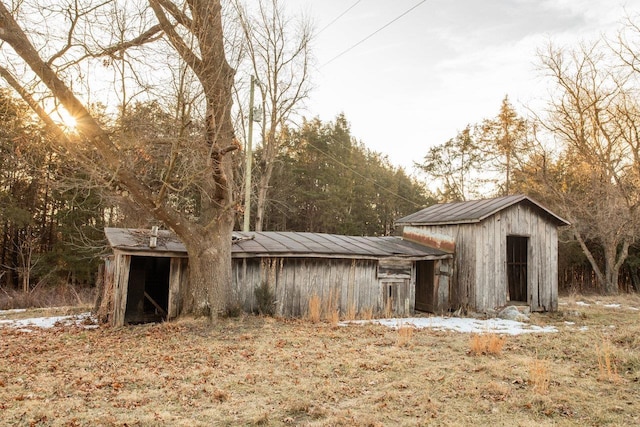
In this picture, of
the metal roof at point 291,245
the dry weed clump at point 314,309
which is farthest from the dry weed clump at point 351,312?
the metal roof at point 291,245

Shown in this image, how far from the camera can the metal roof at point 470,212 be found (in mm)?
14023

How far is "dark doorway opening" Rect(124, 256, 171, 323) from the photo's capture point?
13.0 meters

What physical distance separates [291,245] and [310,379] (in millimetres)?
7029

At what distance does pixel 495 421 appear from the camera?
15.0 feet

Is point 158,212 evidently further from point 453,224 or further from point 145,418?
point 453,224

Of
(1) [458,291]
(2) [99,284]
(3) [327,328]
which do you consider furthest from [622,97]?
(2) [99,284]

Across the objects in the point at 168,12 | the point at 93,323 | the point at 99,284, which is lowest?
the point at 93,323

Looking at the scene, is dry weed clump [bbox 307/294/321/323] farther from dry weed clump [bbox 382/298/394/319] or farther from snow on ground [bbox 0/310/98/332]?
snow on ground [bbox 0/310/98/332]

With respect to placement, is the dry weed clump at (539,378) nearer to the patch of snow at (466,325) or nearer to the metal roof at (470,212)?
the patch of snow at (466,325)

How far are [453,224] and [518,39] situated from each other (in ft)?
19.7

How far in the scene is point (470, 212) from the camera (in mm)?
14672

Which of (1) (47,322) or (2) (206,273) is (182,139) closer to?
(2) (206,273)

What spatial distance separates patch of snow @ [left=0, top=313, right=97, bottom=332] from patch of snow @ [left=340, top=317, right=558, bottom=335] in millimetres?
7031

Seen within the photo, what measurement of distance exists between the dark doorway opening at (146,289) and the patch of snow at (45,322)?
1216 mm
